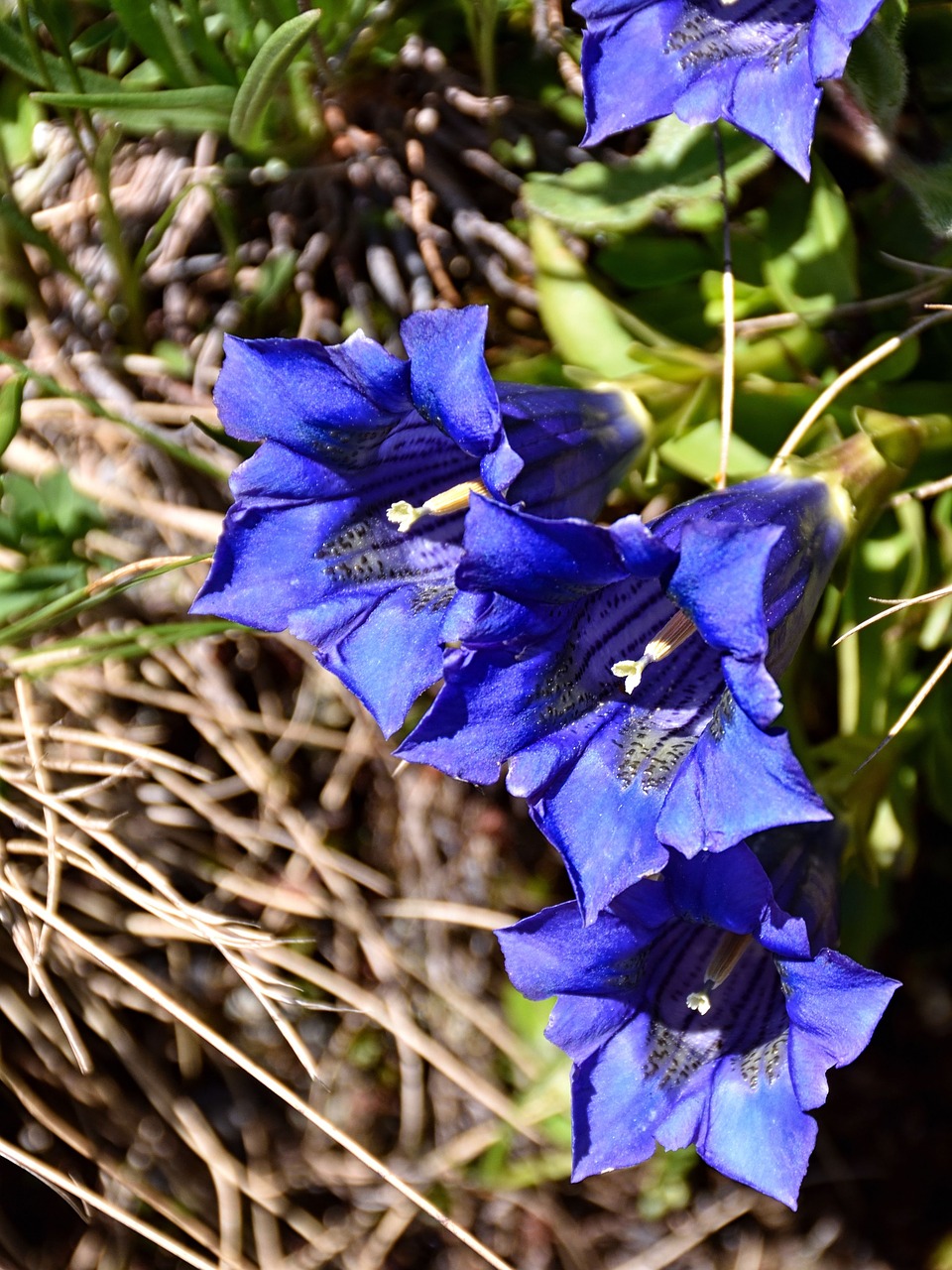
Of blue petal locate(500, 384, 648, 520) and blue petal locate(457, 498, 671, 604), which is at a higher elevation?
blue petal locate(457, 498, 671, 604)

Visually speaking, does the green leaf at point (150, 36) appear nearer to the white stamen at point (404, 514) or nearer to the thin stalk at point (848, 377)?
the white stamen at point (404, 514)

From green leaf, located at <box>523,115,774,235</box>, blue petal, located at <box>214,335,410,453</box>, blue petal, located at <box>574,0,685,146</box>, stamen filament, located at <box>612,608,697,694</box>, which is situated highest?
blue petal, located at <box>574,0,685,146</box>

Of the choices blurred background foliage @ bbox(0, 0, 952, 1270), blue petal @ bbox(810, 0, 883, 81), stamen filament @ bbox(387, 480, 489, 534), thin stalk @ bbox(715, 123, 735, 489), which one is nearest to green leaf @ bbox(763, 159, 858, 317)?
blurred background foliage @ bbox(0, 0, 952, 1270)

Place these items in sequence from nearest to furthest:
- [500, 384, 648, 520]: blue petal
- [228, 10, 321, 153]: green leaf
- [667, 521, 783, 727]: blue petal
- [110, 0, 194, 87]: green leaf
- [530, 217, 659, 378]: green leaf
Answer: [667, 521, 783, 727]: blue petal → [500, 384, 648, 520]: blue petal → [228, 10, 321, 153]: green leaf → [110, 0, 194, 87]: green leaf → [530, 217, 659, 378]: green leaf

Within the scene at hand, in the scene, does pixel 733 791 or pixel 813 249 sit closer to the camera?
pixel 733 791

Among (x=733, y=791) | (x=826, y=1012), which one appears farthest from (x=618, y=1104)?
(x=733, y=791)

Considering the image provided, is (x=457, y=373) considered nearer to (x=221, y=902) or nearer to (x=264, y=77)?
(x=264, y=77)

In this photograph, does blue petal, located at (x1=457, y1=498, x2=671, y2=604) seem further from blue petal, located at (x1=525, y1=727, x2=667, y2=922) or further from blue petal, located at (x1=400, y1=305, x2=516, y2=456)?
blue petal, located at (x1=525, y1=727, x2=667, y2=922)
